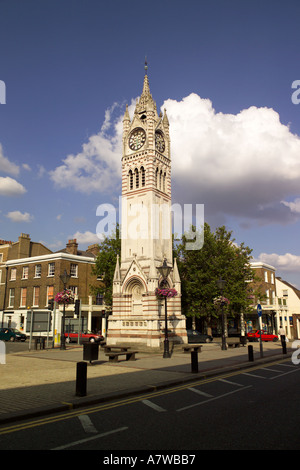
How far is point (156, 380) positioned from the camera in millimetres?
12602

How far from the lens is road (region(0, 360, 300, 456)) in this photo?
19.5 feet

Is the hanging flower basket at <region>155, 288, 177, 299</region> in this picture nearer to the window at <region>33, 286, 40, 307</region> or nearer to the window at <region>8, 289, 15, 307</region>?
the window at <region>33, 286, 40, 307</region>

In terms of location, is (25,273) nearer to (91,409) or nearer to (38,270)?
(38,270)

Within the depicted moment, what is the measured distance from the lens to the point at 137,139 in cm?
3438

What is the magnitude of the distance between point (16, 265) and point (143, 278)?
95.8ft

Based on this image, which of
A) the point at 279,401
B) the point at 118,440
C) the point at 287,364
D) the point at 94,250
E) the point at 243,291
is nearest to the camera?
the point at 118,440

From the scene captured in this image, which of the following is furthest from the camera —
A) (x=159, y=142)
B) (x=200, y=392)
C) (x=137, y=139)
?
(x=159, y=142)

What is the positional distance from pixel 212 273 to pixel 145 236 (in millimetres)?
12707

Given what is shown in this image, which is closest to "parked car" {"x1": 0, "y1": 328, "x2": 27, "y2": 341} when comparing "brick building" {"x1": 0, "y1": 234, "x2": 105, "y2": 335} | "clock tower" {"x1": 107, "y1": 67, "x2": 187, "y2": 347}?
"brick building" {"x1": 0, "y1": 234, "x2": 105, "y2": 335}

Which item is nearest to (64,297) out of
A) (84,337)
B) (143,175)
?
(84,337)
